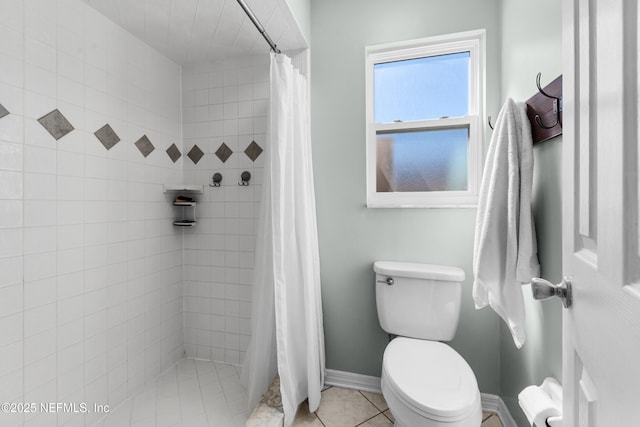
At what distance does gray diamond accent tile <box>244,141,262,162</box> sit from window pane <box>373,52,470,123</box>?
32.0 inches

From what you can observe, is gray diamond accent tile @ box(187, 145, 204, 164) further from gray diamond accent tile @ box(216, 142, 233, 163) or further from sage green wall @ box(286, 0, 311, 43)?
sage green wall @ box(286, 0, 311, 43)

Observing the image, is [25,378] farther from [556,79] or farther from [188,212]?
[556,79]

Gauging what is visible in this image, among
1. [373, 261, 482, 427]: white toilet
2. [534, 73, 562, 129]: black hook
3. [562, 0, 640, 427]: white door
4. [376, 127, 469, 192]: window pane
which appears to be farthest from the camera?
[376, 127, 469, 192]: window pane

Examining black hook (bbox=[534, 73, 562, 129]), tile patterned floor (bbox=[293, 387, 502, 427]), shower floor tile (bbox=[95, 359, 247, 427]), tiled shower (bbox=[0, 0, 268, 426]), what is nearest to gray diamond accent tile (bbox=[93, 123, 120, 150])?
tiled shower (bbox=[0, 0, 268, 426])

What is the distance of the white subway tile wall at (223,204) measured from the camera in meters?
1.95

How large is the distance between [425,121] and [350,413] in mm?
1709

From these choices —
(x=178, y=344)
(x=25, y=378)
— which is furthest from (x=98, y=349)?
(x=178, y=344)

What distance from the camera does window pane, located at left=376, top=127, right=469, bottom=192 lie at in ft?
5.44

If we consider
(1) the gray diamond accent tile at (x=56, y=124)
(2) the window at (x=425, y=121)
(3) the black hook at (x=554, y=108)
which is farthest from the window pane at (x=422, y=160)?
(1) the gray diamond accent tile at (x=56, y=124)

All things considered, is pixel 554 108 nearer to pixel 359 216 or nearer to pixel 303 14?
pixel 359 216

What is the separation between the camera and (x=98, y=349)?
58.7 inches

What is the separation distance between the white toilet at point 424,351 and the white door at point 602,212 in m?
0.53

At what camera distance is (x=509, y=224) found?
42.7 inches

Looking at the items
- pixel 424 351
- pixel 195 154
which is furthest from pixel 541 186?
pixel 195 154
